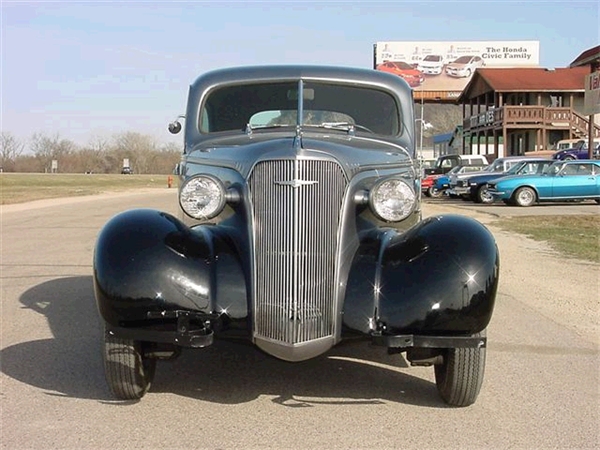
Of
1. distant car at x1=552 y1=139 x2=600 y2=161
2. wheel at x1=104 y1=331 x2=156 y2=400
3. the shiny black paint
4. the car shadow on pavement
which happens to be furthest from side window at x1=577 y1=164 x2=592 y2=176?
wheel at x1=104 y1=331 x2=156 y2=400

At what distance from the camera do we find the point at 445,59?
65750 mm

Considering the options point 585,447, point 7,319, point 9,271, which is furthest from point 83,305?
point 585,447

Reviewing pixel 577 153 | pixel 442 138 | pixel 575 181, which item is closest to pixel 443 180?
pixel 577 153

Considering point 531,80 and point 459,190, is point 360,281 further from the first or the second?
point 531,80

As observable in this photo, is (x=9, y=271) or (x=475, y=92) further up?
(x=475, y=92)

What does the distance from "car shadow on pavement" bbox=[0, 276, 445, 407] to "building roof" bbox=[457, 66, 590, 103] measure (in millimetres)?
45130

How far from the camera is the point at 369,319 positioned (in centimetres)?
425

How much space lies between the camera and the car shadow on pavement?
4828mm

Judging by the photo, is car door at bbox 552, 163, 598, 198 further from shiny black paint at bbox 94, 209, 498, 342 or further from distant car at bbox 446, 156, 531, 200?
shiny black paint at bbox 94, 209, 498, 342

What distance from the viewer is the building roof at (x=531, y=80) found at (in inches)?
1881

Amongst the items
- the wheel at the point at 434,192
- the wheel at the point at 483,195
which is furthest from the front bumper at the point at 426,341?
the wheel at the point at 434,192

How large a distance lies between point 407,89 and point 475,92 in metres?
50.0

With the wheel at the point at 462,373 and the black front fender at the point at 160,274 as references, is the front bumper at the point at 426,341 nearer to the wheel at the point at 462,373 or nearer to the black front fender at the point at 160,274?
the wheel at the point at 462,373

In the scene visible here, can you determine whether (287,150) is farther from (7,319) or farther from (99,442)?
(7,319)
